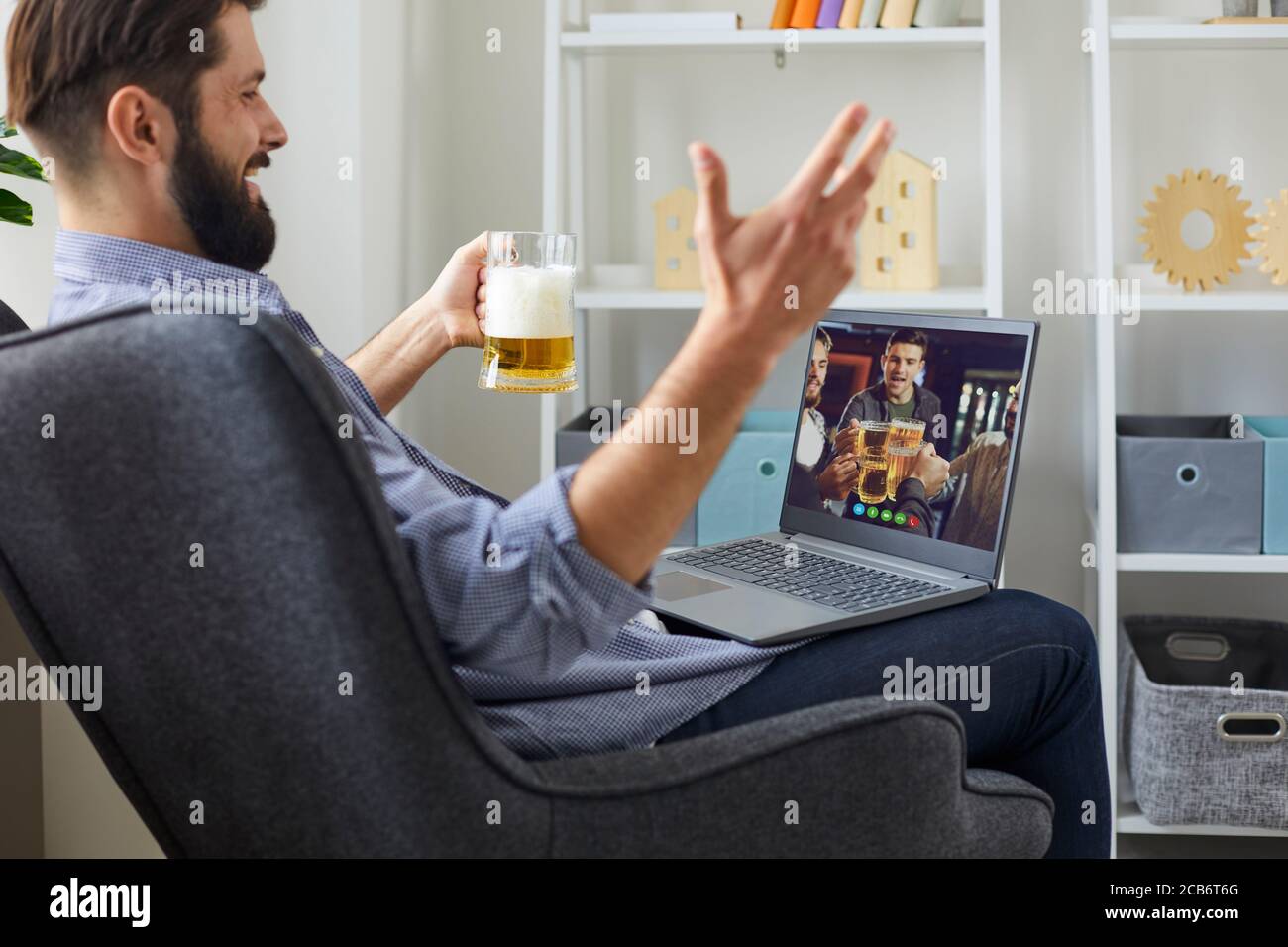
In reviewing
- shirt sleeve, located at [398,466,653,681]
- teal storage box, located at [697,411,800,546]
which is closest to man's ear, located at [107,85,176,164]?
shirt sleeve, located at [398,466,653,681]

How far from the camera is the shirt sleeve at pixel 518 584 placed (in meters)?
0.78

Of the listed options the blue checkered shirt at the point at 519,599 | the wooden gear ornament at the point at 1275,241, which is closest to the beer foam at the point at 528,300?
the blue checkered shirt at the point at 519,599

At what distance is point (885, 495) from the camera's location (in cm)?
140

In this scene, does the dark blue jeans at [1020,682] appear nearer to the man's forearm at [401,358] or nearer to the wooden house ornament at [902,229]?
the man's forearm at [401,358]

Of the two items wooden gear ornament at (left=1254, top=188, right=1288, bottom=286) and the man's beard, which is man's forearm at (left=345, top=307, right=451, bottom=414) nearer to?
the man's beard

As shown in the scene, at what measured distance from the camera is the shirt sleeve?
0.78 metres

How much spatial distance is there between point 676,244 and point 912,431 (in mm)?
718

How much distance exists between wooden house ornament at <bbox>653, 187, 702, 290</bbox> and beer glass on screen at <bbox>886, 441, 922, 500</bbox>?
66cm

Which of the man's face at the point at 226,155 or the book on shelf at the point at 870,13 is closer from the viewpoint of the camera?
the man's face at the point at 226,155

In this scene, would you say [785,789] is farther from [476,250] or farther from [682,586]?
[476,250]

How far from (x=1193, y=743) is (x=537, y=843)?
1.28 m

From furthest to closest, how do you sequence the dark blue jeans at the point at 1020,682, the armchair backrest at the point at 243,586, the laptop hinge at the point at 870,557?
the laptop hinge at the point at 870,557 → the dark blue jeans at the point at 1020,682 → the armchair backrest at the point at 243,586

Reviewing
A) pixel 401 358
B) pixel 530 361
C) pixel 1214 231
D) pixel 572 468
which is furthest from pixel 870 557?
pixel 1214 231

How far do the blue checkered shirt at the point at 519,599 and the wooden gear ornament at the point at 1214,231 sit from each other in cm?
114
